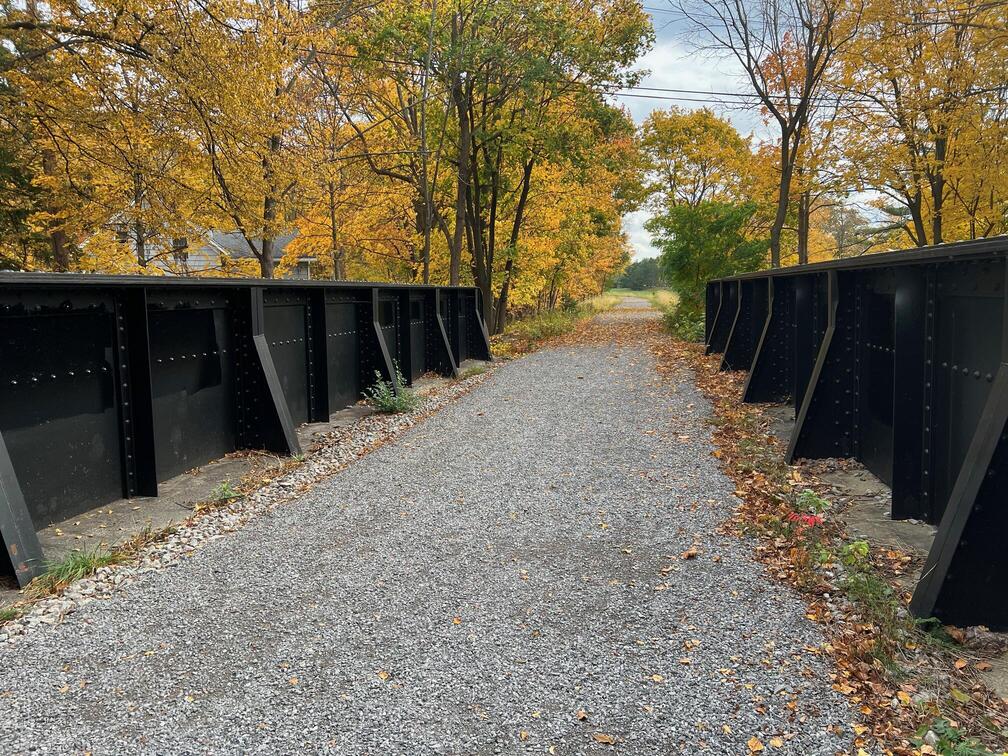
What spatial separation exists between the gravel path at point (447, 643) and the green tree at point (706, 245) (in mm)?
20990

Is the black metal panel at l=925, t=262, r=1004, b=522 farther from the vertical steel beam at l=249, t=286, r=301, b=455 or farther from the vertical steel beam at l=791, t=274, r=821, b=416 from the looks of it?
the vertical steel beam at l=249, t=286, r=301, b=455

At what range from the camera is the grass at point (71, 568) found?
3.95 metres

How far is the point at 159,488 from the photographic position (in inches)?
241

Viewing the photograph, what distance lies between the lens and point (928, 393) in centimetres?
465

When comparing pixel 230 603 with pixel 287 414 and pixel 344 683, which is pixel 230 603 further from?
pixel 287 414

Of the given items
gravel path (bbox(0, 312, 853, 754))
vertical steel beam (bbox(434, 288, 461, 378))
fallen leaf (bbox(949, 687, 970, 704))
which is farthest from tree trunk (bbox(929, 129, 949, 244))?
fallen leaf (bbox(949, 687, 970, 704))

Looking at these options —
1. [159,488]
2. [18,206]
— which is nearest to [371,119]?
[18,206]

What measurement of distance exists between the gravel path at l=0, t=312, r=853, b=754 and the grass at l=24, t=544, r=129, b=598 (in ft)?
1.24

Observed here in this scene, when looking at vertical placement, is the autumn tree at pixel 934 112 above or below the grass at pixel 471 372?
above

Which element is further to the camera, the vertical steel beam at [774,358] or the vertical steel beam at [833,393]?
the vertical steel beam at [774,358]

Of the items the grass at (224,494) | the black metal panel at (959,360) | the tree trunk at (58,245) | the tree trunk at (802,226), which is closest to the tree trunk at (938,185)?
the tree trunk at (802,226)

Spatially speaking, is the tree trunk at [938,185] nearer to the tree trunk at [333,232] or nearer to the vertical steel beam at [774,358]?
the vertical steel beam at [774,358]

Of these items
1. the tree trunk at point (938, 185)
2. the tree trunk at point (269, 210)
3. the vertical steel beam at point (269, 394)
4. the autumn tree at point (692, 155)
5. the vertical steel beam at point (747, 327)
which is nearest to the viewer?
the vertical steel beam at point (269, 394)

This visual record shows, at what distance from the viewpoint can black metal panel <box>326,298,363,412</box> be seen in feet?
32.2
